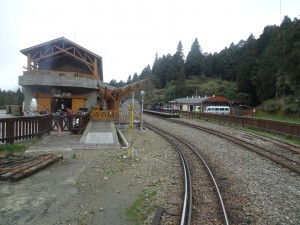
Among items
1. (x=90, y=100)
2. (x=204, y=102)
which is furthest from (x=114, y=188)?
(x=204, y=102)

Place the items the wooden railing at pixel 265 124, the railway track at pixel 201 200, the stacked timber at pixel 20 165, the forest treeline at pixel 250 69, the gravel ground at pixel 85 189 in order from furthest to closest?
the forest treeline at pixel 250 69
the wooden railing at pixel 265 124
the stacked timber at pixel 20 165
the railway track at pixel 201 200
the gravel ground at pixel 85 189

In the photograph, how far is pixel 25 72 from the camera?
2656cm

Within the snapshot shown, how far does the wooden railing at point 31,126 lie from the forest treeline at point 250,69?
37.6 metres

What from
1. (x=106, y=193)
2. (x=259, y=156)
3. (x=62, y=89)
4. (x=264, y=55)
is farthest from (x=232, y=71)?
(x=106, y=193)

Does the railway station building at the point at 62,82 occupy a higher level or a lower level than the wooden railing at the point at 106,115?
higher

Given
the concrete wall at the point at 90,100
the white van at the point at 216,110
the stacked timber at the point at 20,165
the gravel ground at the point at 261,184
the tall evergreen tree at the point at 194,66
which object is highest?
the tall evergreen tree at the point at 194,66

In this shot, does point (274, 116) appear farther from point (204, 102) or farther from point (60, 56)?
point (60, 56)

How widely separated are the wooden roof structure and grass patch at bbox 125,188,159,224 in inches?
940

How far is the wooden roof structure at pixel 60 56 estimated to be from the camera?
27.3 metres

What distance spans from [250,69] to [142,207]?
66672 mm

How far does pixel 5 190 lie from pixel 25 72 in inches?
910

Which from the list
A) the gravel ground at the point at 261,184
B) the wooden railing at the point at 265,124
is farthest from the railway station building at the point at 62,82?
the gravel ground at the point at 261,184

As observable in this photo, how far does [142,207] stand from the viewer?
5516 mm

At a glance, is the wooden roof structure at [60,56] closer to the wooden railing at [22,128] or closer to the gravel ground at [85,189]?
the wooden railing at [22,128]
